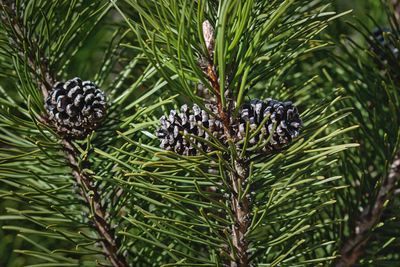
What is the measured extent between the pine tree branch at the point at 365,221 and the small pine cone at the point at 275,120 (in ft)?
0.97

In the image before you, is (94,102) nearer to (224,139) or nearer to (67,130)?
(67,130)

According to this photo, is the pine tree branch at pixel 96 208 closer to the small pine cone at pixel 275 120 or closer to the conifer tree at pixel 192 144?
the conifer tree at pixel 192 144

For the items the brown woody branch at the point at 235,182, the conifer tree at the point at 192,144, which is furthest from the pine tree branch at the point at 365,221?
the brown woody branch at the point at 235,182

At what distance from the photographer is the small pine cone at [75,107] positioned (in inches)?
22.3

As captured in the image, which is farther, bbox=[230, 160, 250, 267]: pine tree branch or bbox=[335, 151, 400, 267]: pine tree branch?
bbox=[335, 151, 400, 267]: pine tree branch

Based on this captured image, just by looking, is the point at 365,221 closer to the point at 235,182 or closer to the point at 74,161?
the point at 235,182

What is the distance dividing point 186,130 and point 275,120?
5.0 inches

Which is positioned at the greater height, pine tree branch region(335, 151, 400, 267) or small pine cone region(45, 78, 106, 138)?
small pine cone region(45, 78, 106, 138)

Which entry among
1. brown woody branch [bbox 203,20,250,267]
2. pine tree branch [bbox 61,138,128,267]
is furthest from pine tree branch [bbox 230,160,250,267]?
pine tree branch [bbox 61,138,128,267]

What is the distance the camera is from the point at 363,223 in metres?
0.68

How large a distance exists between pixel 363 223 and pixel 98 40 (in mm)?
970

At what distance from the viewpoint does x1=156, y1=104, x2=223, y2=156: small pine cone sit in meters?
0.51

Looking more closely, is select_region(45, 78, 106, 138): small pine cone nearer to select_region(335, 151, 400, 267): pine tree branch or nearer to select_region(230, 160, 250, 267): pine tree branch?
select_region(230, 160, 250, 267): pine tree branch

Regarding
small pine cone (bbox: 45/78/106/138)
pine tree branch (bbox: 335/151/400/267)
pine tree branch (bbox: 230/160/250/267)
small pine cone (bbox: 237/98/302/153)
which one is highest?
small pine cone (bbox: 45/78/106/138)
